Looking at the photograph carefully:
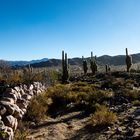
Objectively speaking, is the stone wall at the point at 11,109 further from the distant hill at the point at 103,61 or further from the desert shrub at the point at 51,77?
the distant hill at the point at 103,61

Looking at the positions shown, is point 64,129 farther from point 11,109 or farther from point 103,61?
point 103,61

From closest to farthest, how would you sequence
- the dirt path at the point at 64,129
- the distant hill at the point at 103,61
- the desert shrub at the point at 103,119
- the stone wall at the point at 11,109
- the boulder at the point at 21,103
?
the stone wall at the point at 11,109
the dirt path at the point at 64,129
the desert shrub at the point at 103,119
the boulder at the point at 21,103
the distant hill at the point at 103,61

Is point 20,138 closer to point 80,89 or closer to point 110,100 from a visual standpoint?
point 110,100

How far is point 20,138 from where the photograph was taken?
35.1 ft

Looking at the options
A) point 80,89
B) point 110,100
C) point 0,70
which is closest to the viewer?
point 110,100

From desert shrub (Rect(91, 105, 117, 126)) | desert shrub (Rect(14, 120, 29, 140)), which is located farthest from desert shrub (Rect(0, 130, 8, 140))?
desert shrub (Rect(91, 105, 117, 126))

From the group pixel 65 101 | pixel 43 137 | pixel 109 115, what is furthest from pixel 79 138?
pixel 65 101

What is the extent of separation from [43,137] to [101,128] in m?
2.46

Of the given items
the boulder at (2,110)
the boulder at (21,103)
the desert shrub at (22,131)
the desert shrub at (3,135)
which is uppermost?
the boulder at (2,110)

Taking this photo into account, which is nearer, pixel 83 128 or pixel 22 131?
pixel 22 131

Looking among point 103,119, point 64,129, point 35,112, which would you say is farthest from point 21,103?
point 103,119

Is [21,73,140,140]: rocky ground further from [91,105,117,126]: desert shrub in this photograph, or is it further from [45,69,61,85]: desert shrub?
[45,69,61,85]: desert shrub

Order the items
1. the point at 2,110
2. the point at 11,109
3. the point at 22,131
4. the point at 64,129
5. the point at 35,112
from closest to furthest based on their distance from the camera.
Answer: the point at 2,110 < the point at 22,131 < the point at 11,109 < the point at 64,129 < the point at 35,112

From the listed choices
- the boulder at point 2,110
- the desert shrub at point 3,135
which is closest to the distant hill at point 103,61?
the boulder at point 2,110
